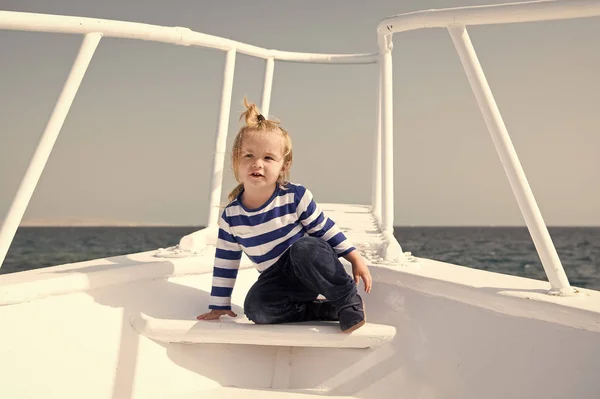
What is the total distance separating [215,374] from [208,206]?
623 mm

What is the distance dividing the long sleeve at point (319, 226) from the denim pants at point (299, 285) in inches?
2.4

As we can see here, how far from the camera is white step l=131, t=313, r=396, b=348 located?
54.2 inches

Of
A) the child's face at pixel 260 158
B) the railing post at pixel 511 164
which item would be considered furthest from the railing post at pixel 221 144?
the railing post at pixel 511 164

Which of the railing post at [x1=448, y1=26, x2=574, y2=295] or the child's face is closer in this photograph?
the railing post at [x1=448, y1=26, x2=574, y2=295]

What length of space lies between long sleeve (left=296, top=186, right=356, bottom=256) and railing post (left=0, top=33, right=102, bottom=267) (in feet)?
2.14

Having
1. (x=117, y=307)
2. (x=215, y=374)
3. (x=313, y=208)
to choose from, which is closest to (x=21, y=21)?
(x=117, y=307)

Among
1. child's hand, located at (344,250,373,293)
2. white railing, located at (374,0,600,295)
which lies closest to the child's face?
child's hand, located at (344,250,373,293)

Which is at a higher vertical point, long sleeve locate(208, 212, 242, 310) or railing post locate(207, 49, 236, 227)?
railing post locate(207, 49, 236, 227)

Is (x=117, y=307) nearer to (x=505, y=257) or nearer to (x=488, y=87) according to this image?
(x=488, y=87)

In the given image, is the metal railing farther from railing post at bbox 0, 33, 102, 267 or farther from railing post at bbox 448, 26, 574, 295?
railing post at bbox 448, 26, 574, 295

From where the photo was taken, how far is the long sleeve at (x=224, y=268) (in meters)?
1.59

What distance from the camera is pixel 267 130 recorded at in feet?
5.01

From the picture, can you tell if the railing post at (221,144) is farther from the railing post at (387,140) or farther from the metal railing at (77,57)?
the railing post at (387,140)

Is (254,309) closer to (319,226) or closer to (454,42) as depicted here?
(319,226)
